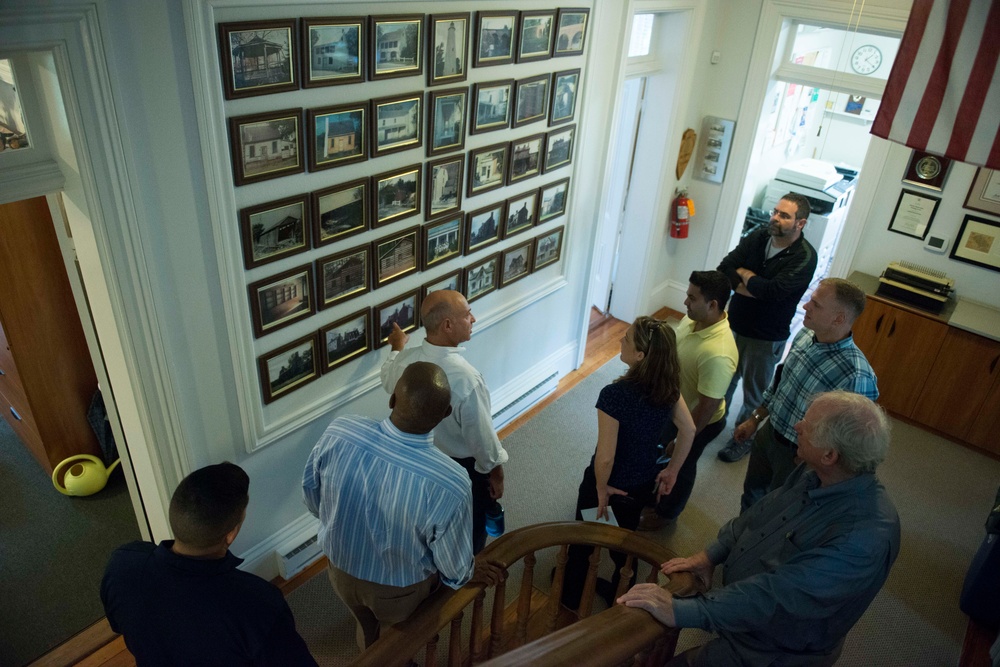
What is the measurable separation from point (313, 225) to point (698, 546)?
2729mm

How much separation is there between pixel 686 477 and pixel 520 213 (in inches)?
70.6

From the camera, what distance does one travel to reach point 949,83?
3303mm

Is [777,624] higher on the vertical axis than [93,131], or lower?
lower

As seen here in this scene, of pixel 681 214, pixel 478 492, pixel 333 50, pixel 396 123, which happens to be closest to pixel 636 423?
pixel 478 492

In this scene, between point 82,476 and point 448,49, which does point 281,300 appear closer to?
point 448,49

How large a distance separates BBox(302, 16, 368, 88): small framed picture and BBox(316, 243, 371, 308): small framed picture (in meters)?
0.75

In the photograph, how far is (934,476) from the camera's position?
4.66 meters

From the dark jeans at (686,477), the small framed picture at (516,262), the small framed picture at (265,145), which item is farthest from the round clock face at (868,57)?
the small framed picture at (265,145)

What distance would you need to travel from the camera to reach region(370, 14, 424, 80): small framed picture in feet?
9.34

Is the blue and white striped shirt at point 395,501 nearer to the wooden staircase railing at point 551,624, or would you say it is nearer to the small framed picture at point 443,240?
the wooden staircase railing at point 551,624

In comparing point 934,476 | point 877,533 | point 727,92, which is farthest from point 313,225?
point 934,476

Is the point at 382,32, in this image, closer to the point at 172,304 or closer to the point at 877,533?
the point at 172,304

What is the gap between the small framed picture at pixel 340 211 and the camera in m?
2.94

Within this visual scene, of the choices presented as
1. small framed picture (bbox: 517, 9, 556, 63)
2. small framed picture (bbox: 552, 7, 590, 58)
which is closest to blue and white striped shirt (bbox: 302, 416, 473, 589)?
small framed picture (bbox: 517, 9, 556, 63)
